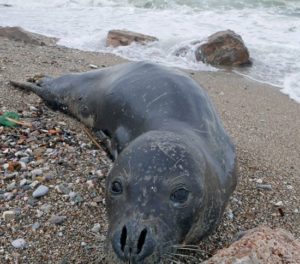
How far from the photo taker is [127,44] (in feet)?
28.3

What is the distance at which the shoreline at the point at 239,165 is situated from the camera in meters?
2.78

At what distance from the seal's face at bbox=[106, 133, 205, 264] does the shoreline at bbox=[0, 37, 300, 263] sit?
1.44 feet

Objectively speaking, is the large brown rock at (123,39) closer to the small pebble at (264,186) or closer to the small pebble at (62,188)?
the small pebble at (264,186)

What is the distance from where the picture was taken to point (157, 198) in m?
2.22

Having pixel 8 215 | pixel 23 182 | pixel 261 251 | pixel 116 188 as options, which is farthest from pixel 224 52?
pixel 261 251

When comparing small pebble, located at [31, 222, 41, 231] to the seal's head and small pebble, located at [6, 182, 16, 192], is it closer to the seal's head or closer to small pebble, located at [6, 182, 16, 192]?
small pebble, located at [6, 182, 16, 192]

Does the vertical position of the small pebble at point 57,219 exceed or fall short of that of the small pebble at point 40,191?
it falls short

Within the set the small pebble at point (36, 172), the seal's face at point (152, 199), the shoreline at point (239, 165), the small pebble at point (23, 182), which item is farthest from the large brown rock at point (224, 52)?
the seal's face at point (152, 199)

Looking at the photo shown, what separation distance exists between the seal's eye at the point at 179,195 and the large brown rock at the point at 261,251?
0.31m

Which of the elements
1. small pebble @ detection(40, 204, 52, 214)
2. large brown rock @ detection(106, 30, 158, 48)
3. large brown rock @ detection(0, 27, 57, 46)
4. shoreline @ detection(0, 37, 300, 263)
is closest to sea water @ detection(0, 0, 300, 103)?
large brown rock @ detection(106, 30, 158, 48)

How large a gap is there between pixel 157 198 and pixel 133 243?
0.89 ft

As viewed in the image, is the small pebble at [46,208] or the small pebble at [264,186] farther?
the small pebble at [264,186]

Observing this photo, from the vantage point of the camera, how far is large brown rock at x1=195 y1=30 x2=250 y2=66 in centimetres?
811

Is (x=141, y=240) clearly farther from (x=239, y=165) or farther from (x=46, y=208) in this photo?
(x=239, y=165)
